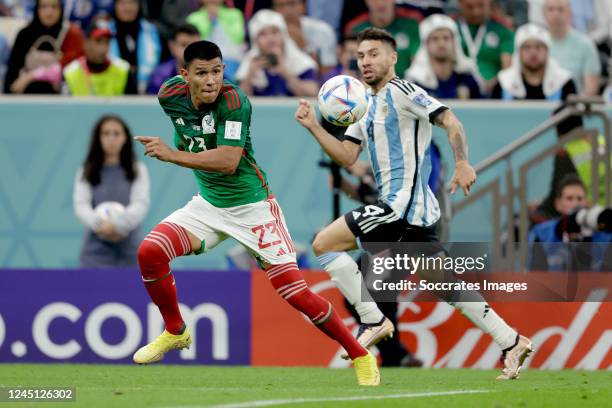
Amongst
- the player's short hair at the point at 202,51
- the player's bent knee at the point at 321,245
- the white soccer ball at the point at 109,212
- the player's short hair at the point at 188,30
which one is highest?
the player's short hair at the point at 202,51

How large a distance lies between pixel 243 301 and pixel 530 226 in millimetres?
2781

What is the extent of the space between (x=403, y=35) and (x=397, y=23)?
161mm

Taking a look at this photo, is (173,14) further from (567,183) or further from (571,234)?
(571,234)

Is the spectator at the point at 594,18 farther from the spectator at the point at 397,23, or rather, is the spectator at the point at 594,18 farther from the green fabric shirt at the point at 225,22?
the green fabric shirt at the point at 225,22

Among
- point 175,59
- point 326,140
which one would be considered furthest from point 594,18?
point 326,140

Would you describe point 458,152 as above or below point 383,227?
above

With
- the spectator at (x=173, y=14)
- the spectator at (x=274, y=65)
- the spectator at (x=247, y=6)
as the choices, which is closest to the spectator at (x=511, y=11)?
the spectator at (x=274, y=65)

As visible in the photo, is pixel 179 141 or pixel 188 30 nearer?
pixel 179 141

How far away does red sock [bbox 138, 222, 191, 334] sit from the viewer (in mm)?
8914

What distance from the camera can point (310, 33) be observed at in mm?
14992

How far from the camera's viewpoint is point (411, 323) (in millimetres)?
12047

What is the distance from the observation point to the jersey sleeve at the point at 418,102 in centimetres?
959

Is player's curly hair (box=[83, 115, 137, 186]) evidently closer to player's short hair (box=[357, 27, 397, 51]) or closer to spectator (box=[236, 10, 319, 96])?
spectator (box=[236, 10, 319, 96])

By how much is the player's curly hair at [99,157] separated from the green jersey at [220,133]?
370 centimetres
